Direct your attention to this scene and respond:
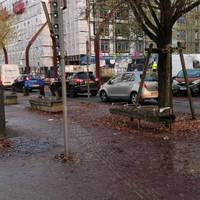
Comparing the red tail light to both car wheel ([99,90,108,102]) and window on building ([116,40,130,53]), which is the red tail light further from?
window on building ([116,40,130,53])

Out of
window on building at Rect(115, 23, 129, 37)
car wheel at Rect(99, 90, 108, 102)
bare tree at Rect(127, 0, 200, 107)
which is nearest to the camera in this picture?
bare tree at Rect(127, 0, 200, 107)

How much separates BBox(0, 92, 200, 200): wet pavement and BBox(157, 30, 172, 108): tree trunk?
1816 mm

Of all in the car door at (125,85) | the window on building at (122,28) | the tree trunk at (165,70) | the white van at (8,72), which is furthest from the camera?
the white van at (8,72)

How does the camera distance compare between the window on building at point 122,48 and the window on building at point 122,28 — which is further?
the window on building at point 122,48

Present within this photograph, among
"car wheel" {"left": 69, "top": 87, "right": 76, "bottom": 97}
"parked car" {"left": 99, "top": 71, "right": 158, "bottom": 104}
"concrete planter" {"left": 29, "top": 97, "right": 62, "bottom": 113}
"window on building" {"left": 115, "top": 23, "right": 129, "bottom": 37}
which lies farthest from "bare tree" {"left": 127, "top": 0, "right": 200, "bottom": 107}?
"car wheel" {"left": 69, "top": 87, "right": 76, "bottom": 97}

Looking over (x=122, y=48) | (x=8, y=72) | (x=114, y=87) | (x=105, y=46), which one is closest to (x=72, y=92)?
(x=8, y=72)

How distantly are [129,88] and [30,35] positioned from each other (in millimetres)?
73146

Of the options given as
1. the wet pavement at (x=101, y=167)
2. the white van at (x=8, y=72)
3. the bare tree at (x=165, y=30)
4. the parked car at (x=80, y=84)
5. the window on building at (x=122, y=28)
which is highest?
the window on building at (x=122, y=28)

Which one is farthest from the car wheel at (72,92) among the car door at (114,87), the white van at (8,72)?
the car door at (114,87)

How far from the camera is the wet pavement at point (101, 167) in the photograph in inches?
255

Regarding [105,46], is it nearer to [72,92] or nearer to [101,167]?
[72,92]

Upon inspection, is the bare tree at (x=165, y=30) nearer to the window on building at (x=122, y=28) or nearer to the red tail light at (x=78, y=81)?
the window on building at (x=122, y=28)

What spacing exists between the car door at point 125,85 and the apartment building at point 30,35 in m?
58.1

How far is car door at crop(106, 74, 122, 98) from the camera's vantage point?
23.1 metres
